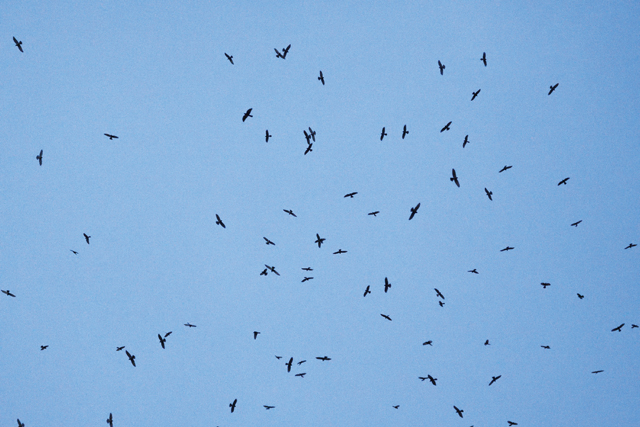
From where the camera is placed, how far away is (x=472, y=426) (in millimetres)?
39156

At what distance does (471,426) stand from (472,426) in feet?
1.36

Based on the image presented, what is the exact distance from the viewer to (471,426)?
39.5 metres
